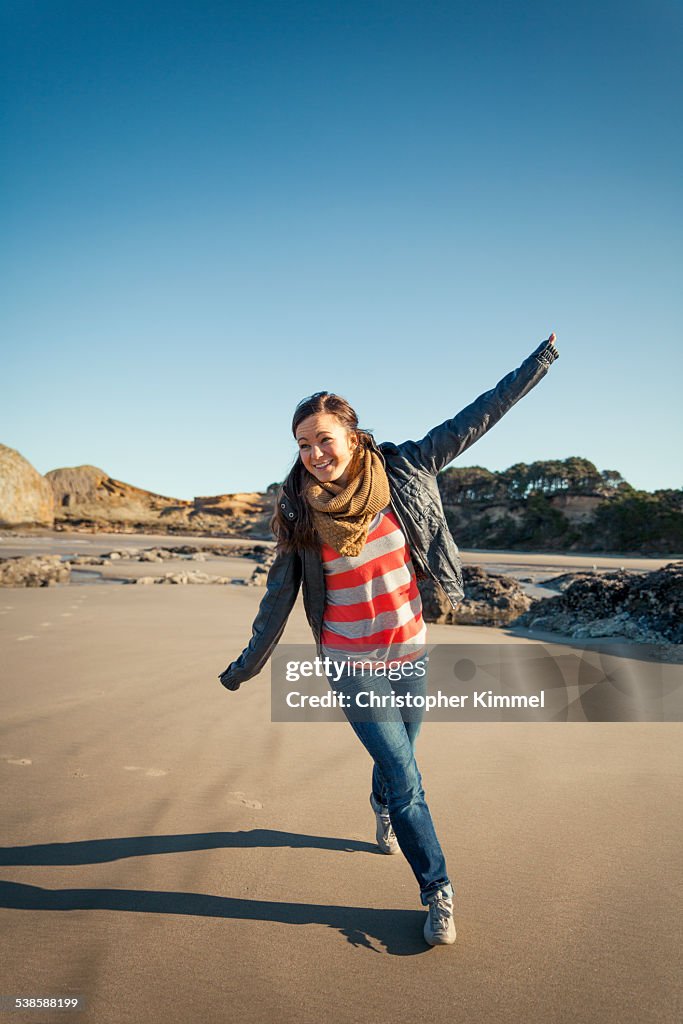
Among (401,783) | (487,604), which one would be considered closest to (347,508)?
(401,783)

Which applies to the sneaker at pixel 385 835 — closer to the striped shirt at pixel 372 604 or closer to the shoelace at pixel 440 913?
the shoelace at pixel 440 913

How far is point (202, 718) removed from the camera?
417 centimetres

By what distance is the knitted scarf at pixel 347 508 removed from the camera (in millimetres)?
2230

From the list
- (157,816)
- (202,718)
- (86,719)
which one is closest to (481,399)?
(157,816)

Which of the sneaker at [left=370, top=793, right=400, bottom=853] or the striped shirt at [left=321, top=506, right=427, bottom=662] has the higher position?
the striped shirt at [left=321, top=506, right=427, bottom=662]

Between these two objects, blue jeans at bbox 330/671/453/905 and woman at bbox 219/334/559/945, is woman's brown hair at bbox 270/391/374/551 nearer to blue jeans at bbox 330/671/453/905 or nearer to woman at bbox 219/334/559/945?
woman at bbox 219/334/559/945

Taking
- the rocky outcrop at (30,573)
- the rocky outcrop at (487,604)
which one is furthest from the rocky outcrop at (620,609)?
the rocky outcrop at (30,573)

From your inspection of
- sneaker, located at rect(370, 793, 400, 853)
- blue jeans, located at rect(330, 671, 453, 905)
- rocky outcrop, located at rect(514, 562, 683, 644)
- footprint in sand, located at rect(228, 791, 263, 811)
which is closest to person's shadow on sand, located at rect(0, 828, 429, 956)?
blue jeans, located at rect(330, 671, 453, 905)

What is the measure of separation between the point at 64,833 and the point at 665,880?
2407 mm

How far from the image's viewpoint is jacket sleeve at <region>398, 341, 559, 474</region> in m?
2.56

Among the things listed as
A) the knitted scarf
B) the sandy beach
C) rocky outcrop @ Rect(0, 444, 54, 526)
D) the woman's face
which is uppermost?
rocky outcrop @ Rect(0, 444, 54, 526)

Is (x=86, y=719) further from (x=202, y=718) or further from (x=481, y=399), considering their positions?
(x=481, y=399)

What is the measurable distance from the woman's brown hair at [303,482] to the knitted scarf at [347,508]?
0.05m

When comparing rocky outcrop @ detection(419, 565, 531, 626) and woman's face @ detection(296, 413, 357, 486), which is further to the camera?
rocky outcrop @ detection(419, 565, 531, 626)
